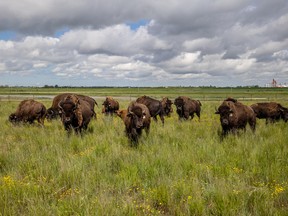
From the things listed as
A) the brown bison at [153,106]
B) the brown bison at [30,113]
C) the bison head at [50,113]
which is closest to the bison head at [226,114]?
the brown bison at [153,106]

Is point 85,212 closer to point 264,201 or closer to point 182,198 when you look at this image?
point 182,198

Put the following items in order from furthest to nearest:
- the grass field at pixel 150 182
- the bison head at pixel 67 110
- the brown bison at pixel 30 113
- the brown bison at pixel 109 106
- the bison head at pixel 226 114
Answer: the brown bison at pixel 109 106 < the brown bison at pixel 30 113 < the bison head at pixel 226 114 < the bison head at pixel 67 110 < the grass field at pixel 150 182

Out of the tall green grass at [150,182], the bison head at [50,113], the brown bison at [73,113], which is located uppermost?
the brown bison at [73,113]

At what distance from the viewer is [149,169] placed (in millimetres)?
6848

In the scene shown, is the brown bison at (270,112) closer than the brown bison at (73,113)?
No

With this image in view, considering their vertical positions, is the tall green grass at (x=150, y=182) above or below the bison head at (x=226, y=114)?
below

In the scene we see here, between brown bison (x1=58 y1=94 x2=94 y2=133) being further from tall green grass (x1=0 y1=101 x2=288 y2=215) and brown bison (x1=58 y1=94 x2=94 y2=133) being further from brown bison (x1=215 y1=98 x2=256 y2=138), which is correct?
brown bison (x1=215 y1=98 x2=256 y2=138)

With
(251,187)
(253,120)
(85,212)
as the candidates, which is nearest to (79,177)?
(85,212)

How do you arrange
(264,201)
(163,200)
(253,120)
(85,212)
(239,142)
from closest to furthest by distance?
(85,212) → (264,201) → (163,200) → (239,142) → (253,120)

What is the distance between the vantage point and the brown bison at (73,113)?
11.6 m

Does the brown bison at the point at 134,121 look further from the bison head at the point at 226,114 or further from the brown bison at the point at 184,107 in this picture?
the brown bison at the point at 184,107

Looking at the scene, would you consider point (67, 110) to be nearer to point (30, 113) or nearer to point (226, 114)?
point (30, 113)

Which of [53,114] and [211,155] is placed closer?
[211,155]

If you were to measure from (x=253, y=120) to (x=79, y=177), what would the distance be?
404 inches
